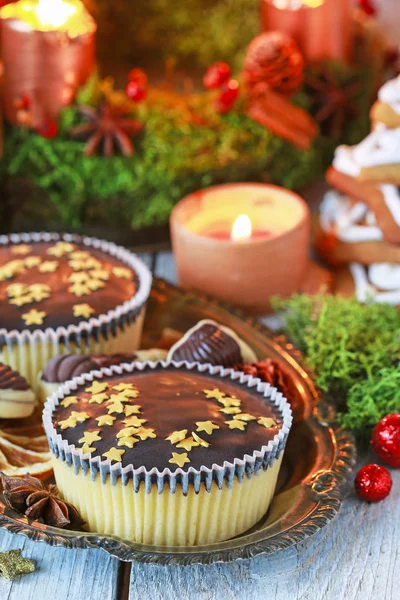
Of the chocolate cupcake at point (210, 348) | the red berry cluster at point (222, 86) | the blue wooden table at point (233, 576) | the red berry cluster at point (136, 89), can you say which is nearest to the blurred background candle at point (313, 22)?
the red berry cluster at point (222, 86)

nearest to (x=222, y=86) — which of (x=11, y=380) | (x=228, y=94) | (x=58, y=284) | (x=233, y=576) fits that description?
(x=228, y=94)

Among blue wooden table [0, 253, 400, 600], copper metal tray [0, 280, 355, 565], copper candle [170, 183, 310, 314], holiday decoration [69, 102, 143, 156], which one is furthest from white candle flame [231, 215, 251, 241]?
blue wooden table [0, 253, 400, 600]

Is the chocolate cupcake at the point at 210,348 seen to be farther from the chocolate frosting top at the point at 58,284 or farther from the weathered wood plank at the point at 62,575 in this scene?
the weathered wood plank at the point at 62,575

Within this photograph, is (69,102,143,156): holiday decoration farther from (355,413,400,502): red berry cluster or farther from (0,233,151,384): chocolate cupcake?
(355,413,400,502): red berry cluster

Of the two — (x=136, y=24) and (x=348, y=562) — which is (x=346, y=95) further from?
(x=348, y=562)


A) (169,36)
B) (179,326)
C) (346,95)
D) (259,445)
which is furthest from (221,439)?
(169,36)

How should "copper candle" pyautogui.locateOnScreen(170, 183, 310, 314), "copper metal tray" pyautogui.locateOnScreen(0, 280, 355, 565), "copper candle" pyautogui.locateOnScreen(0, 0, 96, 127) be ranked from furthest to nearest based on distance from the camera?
1. "copper candle" pyautogui.locateOnScreen(0, 0, 96, 127)
2. "copper candle" pyautogui.locateOnScreen(170, 183, 310, 314)
3. "copper metal tray" pyautogui.locateOnScreen(0, 280, 355, 565)

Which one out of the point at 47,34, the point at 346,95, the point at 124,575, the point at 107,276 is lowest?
the point at 124,575
